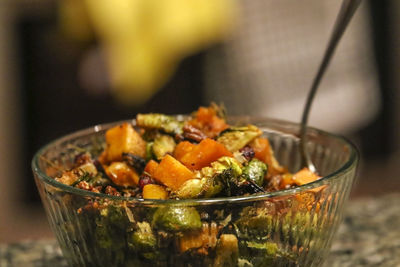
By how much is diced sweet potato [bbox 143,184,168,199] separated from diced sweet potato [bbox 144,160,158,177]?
5 centimetres

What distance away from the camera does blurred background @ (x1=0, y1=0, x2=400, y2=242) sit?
235cm

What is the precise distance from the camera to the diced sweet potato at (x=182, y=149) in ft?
2.84

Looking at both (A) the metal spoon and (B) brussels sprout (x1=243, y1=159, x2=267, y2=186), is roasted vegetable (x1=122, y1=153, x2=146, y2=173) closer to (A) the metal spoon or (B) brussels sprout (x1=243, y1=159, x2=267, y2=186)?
(B) brussels sprout (x1=243, y1=159, x2=267, y2=186)

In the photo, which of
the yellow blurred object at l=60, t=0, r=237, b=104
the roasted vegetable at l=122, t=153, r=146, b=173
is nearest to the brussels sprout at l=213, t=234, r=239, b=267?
the roasted vegetable at l=122, t=153, r=146, b=173

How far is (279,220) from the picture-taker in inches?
30.4

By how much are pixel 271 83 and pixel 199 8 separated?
505 millimetres

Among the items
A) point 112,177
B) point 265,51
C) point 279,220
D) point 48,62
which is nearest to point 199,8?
point 265,51

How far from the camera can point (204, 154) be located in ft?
2.75

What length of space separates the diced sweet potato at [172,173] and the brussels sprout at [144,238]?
2.9 inches

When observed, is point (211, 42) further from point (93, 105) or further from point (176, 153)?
point (176, 153)

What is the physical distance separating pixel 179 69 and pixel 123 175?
5.20 ft

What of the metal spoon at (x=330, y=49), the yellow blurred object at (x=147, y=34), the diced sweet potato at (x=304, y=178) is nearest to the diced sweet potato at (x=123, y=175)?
the diced sweet potato at (x=304, y=178)

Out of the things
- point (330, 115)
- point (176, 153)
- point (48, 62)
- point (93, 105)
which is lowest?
point (330, 115)

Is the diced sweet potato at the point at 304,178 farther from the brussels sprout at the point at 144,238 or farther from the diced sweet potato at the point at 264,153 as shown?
the brussels sprout at the point at 144,238
